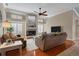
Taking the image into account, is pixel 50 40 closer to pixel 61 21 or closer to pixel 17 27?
pixel 61 21

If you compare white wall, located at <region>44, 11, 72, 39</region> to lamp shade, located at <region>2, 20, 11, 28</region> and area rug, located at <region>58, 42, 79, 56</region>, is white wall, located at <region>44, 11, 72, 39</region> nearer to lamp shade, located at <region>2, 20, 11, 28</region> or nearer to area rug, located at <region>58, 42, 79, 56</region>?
area rug, located at <region>58, 42, 79, 56</region>

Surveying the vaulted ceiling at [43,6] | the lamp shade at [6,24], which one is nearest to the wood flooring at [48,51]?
the lamp shade at [6,24]

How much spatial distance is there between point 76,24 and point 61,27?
13.5 inches

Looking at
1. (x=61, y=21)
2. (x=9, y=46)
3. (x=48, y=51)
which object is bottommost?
(x=48, y=51)

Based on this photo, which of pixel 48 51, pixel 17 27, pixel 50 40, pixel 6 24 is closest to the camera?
pixel 6 24

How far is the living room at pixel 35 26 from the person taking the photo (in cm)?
258

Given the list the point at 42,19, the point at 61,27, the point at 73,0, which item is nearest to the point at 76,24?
the point at 61,27

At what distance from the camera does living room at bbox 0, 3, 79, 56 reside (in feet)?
8.46

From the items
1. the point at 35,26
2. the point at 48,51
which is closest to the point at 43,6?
the point at 35,26

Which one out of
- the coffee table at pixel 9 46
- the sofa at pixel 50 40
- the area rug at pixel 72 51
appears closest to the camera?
the coffee table at pixel 9 46

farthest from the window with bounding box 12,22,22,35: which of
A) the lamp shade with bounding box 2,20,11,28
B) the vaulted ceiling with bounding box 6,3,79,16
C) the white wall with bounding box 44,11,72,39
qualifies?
the white wall with bounding box 44,11,72,39

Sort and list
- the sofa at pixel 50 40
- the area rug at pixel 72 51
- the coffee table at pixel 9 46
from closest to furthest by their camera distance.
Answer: the coffee table at pixel 9 46, the area rug at pixel 72 51, the sofa at pixel 50 40

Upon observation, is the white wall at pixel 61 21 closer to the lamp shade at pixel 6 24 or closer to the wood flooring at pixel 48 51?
the wood flooring at pixel 48 51

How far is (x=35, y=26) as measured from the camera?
8.94 ft
